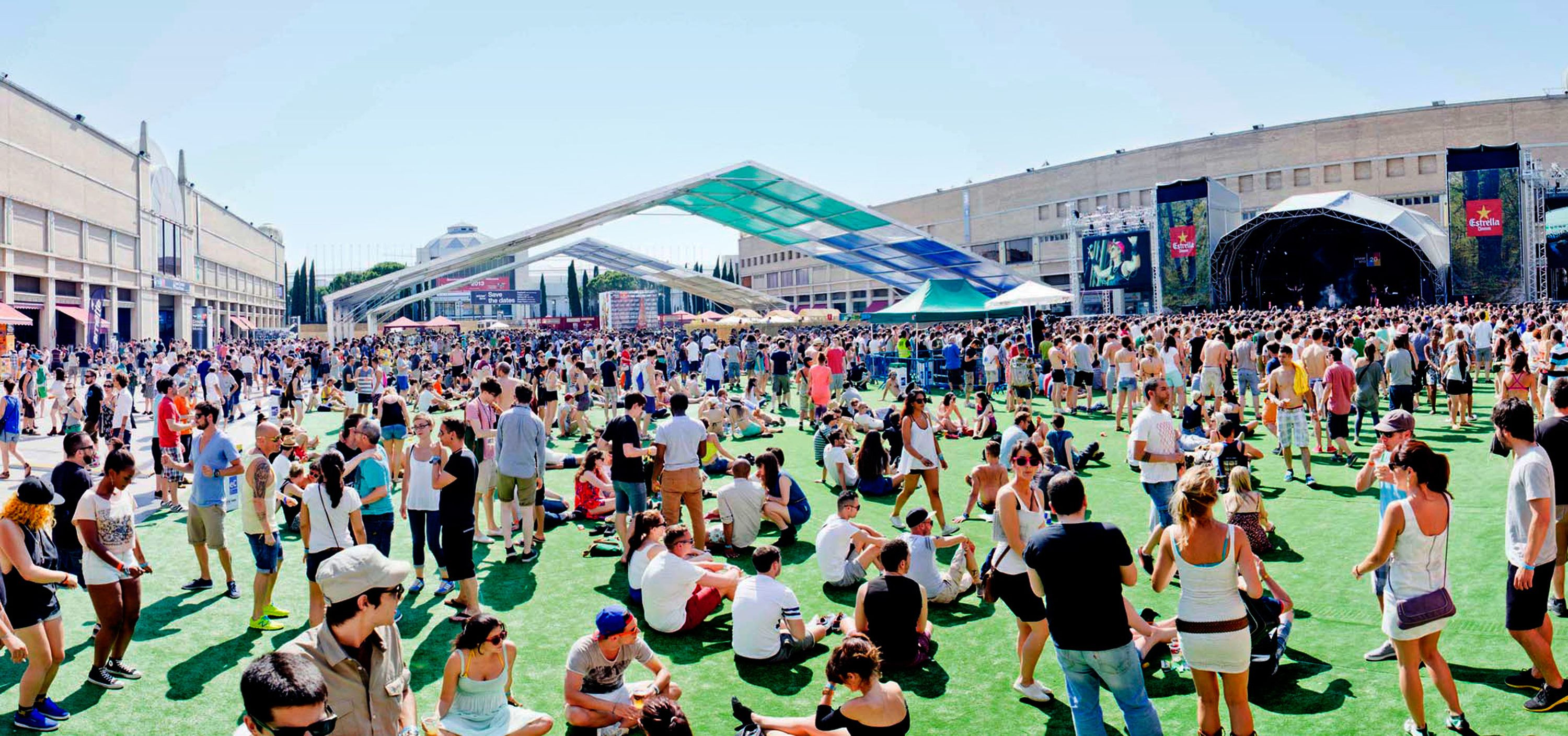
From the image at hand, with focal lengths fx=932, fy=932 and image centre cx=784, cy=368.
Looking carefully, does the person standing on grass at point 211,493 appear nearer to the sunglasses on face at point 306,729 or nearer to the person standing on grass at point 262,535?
the person standing on grass at point 262,535

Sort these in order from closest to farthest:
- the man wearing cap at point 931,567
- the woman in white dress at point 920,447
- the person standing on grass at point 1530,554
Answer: the person standing on grass at point 1530,554 < the man wearing cap at point 931,567 < the woman in white dress at point 920,447

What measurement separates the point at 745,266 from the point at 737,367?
77271 millimetres

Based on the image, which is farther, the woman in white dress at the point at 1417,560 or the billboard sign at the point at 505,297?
the billboard sign at the point at 505,297

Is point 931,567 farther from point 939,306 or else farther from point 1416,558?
point 939,306

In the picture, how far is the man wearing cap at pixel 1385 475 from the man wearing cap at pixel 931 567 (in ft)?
8.05

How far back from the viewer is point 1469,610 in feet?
19.5

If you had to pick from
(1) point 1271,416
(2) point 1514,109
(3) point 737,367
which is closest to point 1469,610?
(1) point 1271,416

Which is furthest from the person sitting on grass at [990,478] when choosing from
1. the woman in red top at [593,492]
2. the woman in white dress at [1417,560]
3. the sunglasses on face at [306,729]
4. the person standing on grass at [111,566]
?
the sunglasses on face at [306,729]

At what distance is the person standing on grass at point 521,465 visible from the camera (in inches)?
311

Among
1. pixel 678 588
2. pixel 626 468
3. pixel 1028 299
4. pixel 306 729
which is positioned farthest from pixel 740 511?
pixel 1028 299

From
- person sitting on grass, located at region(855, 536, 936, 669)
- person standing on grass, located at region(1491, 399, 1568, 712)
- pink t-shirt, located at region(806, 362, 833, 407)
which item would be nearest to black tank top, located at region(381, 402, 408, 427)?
person sitting on grass, located at region(855, 536, 936, 669)

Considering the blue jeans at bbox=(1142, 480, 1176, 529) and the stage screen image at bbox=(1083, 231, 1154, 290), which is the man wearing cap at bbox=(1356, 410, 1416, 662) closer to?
the blue jeans at bbox=(1142, 480, 1176, 529)

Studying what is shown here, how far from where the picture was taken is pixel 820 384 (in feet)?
51.6

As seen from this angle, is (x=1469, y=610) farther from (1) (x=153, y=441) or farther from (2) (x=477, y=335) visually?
(2) (x=477, y=335)
